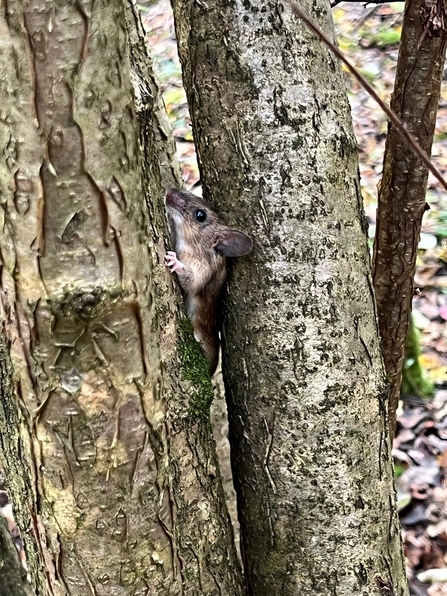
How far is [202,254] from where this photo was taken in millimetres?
3121

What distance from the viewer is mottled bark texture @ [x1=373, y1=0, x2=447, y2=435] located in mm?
2799

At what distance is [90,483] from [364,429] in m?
1.07

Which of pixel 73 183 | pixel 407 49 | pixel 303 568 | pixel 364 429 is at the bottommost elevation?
pixel 303 568

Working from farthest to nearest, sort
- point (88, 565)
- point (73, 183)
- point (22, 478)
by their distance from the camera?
point (22, 478) → point (88, 565) → point (73, 183)

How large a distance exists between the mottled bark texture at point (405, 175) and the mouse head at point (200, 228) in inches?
31.8

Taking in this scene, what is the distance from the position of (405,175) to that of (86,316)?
1.93m

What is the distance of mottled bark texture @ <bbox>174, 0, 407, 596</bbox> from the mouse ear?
0.11 feet

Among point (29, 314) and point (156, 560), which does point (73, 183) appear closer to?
point (29, 314)

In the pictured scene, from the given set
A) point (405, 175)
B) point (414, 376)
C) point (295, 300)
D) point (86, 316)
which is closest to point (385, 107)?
point (86, 316)

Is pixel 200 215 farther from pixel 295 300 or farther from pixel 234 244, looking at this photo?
pixel 295 300

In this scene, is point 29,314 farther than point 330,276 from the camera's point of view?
No

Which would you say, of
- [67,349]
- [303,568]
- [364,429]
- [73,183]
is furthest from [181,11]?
[303,568]

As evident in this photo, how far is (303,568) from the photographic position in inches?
Result: 97.0

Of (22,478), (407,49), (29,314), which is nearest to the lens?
(29,314)
